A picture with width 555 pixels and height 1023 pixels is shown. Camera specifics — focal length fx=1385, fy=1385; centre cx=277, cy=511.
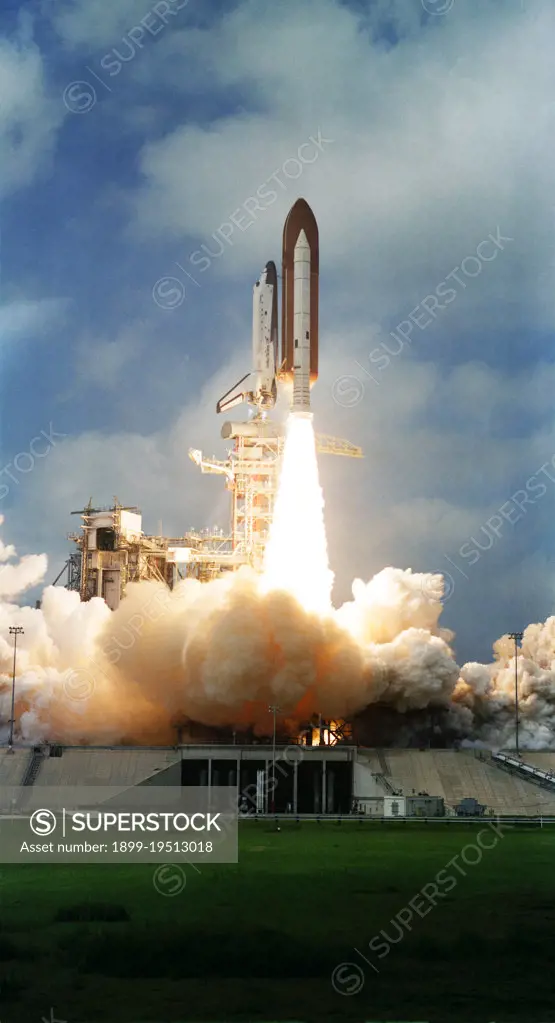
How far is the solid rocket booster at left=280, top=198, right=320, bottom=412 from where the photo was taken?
236ft

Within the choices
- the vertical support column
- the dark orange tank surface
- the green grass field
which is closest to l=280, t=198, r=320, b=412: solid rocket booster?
the dark orange tank surface

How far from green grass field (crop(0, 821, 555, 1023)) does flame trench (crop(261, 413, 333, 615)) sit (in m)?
29.9

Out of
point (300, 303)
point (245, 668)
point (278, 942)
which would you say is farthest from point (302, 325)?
point (278, 942)

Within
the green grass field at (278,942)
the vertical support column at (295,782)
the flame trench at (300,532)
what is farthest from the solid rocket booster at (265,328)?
the green grass field at (278,942)

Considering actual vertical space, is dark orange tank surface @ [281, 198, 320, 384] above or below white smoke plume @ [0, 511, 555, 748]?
above

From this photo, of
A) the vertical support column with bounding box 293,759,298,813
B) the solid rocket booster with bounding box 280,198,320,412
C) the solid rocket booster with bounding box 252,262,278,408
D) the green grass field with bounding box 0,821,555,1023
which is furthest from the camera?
the solid rocket booster with bounding box 252,262,278,408

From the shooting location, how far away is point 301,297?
2854 inches

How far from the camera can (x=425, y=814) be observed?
62906mm

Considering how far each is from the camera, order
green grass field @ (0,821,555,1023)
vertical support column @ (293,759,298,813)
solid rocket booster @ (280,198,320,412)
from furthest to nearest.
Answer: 1. solid rocket booster @ (280,198,320,412)
2. vertical support column @ (293,759,298,813)
3. green grass field @ (0,821,555,1023)

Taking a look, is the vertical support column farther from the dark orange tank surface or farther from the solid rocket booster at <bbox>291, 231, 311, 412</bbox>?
the dark orange tank surface

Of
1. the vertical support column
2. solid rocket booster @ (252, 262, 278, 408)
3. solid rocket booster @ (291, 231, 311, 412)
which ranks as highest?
solid rocket booster @ (252, 262, 278, 408)

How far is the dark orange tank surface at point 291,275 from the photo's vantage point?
2835 inches

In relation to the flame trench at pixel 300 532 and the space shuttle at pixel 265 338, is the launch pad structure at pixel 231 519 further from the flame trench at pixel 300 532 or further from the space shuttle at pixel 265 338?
the flame trench at pixel 300 532

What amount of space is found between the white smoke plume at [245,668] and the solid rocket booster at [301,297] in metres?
11.4
